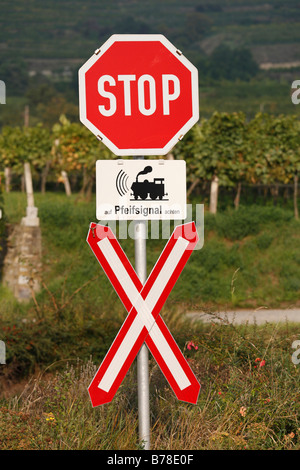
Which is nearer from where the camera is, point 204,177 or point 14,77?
point 204,177

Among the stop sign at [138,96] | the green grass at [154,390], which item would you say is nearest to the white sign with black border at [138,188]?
the stop sign at [138,96]

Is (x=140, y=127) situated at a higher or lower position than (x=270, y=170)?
higher

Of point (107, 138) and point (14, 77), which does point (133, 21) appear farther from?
point (107, 138)

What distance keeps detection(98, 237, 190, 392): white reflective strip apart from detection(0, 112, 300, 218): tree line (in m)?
16.7

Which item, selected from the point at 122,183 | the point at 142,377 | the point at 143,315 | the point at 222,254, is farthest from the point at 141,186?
the point at 222,254

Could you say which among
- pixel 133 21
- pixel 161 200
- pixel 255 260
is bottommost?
pixel 255 260

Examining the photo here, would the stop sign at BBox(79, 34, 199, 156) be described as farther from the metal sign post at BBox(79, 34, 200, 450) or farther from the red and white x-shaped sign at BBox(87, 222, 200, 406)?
the red and white x-shaped sign at BBox(87, 222, 200, 406)

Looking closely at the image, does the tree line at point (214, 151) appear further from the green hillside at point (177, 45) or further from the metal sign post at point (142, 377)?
the green hillside at point (177, 45)

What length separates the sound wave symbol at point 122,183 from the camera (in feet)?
13.1

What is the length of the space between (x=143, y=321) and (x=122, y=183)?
786 mm

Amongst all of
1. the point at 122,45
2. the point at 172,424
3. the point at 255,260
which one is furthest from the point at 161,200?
the point at 255,260

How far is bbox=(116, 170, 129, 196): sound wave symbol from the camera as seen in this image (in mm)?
4000

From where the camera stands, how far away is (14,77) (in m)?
117
